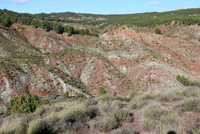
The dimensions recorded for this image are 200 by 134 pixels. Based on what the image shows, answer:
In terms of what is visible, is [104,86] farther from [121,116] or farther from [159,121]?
[159,121]

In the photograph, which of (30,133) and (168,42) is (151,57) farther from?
(30,133)

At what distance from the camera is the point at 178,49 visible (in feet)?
177

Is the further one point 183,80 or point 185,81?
point 183,80

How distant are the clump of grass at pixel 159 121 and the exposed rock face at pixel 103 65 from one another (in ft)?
83.3

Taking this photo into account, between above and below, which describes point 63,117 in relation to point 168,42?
below

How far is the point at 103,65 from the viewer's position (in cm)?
4325

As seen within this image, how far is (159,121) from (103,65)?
3492 cm

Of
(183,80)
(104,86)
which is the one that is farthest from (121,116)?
(183,80)

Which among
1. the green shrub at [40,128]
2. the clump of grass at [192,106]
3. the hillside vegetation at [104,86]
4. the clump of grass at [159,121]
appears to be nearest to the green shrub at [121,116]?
the hillside vegetation at [104,86]

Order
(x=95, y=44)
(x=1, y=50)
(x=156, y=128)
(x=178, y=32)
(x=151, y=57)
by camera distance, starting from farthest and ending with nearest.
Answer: (x=178, y=32), (x=95, y=44), (x=1, y=50), (x=151, y=57), (x=156, y=128)

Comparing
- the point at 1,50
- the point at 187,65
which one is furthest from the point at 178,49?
the point at 1,50

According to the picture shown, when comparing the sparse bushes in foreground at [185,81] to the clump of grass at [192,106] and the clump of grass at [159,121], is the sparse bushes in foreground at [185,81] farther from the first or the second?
the clump of grass at [159,121]

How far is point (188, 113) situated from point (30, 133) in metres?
10.6

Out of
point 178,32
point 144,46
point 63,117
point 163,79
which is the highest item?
point 178,32
